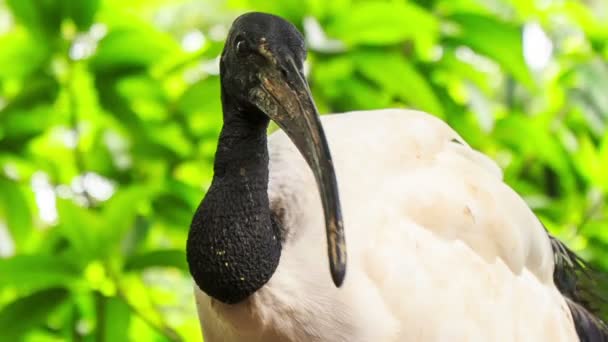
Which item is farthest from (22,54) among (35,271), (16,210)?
(35,271)

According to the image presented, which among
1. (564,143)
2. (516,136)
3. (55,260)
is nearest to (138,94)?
(55,260)

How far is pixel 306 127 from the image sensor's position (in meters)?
1.07

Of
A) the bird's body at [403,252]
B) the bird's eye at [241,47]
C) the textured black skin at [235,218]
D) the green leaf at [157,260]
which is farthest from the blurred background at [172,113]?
the bird's eye at [241,47]

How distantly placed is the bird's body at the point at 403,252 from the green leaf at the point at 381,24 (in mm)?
236

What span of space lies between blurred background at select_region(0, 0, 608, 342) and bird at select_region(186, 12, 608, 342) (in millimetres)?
336

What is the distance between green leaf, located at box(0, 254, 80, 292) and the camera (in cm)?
166

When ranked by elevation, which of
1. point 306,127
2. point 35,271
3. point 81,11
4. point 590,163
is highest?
point 306,127

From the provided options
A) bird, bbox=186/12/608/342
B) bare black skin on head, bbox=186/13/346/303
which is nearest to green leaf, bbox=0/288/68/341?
bird, bbox=186/12/608/342

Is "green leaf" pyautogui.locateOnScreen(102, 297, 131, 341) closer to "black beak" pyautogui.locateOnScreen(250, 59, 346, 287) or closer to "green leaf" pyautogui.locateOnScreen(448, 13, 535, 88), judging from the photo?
"black beak" pyautogui.locateOnScreen(250, 59, 346, 287)

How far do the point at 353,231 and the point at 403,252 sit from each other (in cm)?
8

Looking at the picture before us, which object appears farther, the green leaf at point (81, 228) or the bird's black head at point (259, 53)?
the green leaf at point (81, 228)

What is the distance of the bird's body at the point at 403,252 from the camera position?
4.21ft

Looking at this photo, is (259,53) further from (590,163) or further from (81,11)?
(590,163)

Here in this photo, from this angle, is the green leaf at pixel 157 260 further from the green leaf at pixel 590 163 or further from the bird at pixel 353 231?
the green leaf at pixel 590 163
